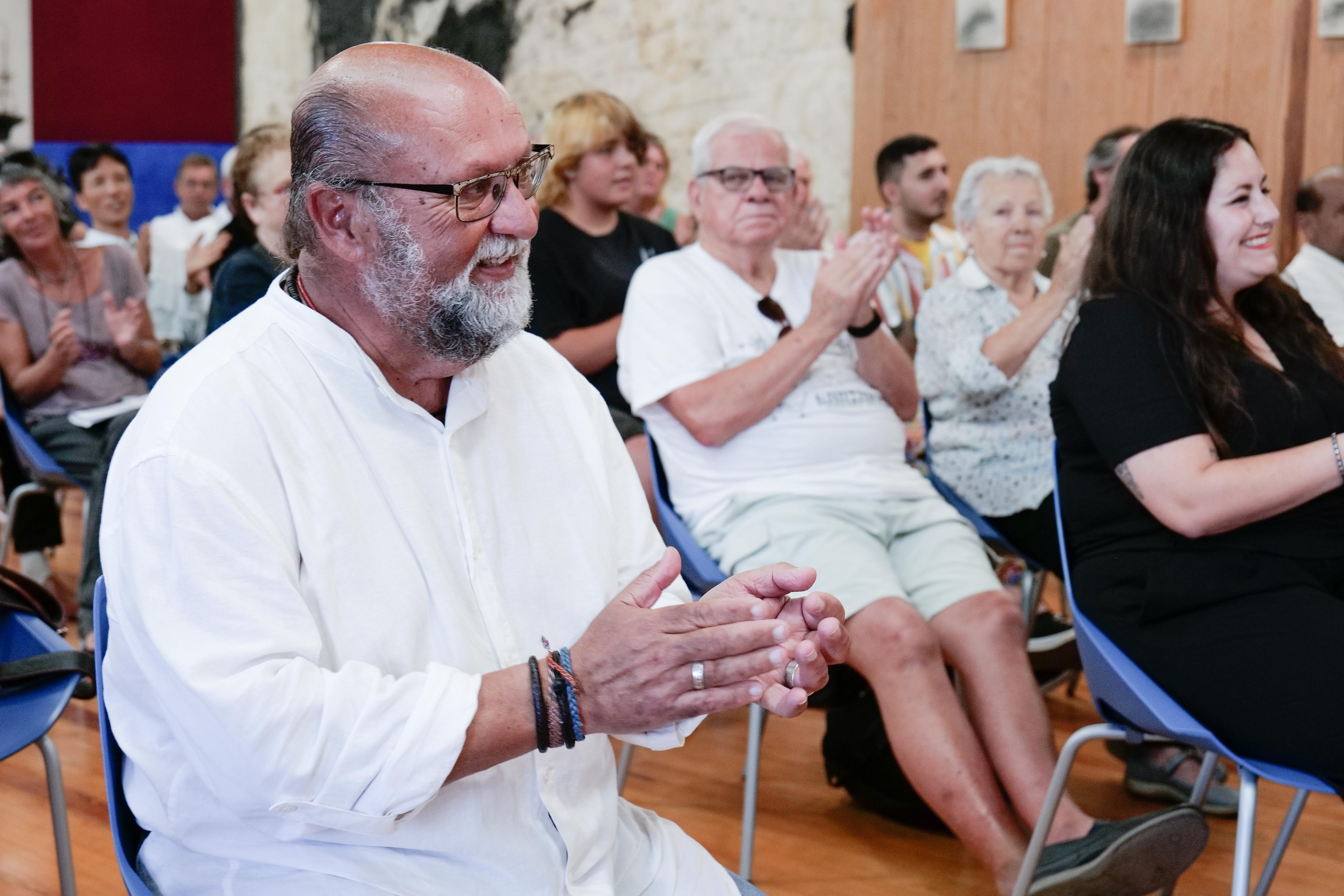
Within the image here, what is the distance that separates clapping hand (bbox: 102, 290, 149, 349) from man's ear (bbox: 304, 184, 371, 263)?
9.83 ft

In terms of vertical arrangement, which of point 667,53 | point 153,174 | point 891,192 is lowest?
point 891,192

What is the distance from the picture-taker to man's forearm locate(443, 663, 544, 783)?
3.57ft

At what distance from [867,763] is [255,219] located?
6.88 ft

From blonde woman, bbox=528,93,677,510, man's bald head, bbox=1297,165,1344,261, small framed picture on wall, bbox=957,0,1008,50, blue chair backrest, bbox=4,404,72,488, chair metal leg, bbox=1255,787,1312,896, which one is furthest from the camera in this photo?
small framed picture on wall, bbox=957,0,1008,50

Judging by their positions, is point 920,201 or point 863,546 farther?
point 920,201

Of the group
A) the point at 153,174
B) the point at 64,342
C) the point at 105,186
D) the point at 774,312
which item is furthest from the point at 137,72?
the point at 774,312

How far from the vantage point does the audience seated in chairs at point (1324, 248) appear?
11.6 feet

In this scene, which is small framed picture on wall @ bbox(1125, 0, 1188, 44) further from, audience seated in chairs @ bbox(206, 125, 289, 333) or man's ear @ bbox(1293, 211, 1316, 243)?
audience seated in chairs @ bbox(206, 125, 289, 333)

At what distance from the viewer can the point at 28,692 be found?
1.72 metres

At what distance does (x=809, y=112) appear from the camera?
6.35 meters

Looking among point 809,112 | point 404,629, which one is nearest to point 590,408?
point 404,629

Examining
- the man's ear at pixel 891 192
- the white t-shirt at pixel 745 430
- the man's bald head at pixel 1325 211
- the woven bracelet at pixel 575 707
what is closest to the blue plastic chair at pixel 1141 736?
the white t-shirt at pixel 745 430

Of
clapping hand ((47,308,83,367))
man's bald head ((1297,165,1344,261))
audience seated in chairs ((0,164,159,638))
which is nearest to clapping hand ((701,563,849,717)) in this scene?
audience seated in chairs ((0,164,159,638))

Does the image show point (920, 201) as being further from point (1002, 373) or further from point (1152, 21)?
point (1002, 373)
